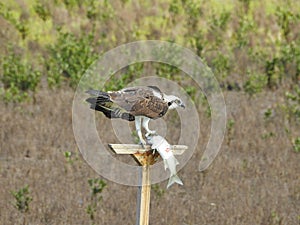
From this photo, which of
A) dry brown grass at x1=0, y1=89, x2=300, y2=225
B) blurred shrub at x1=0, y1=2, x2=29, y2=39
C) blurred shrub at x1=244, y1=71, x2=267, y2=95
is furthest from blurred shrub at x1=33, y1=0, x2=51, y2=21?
blurred shrub at x1=244, y1=71, x2=267, y2=95

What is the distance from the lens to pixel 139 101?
4.26m

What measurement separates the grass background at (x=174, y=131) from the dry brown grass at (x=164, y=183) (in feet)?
0.05

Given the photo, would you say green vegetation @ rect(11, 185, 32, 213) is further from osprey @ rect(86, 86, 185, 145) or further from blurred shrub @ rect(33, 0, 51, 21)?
blurred shrub @ rect(33, 0, 51, 21)

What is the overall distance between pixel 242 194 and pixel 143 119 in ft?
10.9

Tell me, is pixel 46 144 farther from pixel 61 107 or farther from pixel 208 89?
pixel 208 89

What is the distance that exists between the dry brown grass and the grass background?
1 centimetres

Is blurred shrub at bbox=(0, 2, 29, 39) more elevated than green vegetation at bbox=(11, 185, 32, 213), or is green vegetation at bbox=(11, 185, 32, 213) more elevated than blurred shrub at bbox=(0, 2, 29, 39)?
blurred shrub at bbox=(0, 2, 29, 39)

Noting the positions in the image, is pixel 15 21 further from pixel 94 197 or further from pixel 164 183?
pixel 94 197

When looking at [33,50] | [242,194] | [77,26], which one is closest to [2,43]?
[33,50]

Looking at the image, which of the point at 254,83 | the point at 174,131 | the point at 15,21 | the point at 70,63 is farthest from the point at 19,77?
the point at 254,83

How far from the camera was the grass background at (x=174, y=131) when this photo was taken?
7004mm

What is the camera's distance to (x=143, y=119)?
450 centimetres

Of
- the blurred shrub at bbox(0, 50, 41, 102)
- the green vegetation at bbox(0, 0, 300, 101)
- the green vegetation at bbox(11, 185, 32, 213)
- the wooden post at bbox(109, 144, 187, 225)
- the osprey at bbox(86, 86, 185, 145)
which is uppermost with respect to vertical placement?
the green vegetation at bbox(0, 0, 300, 101)

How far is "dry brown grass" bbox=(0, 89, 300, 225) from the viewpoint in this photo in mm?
6781
